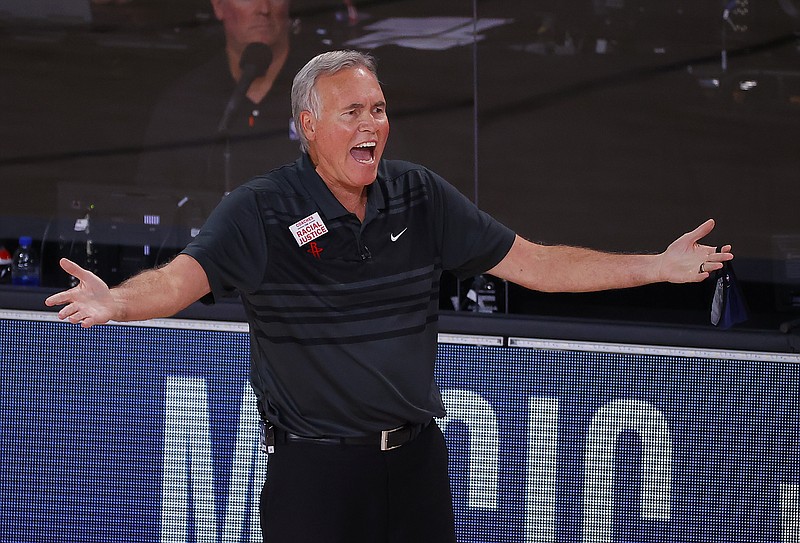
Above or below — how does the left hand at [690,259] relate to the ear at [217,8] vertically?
below

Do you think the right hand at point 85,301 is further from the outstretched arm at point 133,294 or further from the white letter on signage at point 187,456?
the white letter on signage at point 187,456

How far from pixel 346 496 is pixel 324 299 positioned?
463 millimetres

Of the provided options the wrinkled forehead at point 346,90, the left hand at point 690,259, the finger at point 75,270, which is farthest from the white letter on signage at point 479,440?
the finger at point 75,270

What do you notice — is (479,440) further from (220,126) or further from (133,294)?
(220,126)

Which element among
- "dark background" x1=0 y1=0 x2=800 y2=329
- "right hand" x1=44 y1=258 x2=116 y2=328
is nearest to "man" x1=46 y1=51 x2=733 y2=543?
"right hand" x1=44 y1=258 x2=116 y2=328

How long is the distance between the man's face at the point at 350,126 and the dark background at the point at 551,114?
2.25m

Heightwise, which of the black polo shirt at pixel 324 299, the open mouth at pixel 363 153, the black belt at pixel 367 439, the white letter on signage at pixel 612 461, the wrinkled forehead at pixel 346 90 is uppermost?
the wrinkled forehead at pixel 346 90

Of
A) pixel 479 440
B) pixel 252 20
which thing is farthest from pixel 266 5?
pixel 479 440

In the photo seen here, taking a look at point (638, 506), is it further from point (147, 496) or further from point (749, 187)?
point (749, 187)

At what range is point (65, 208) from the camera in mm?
5391

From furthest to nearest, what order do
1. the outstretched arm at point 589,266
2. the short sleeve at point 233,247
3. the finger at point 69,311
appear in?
the outstretched arm at point 589,266, the short sleeve at point 233,247, the finger at point 69,311

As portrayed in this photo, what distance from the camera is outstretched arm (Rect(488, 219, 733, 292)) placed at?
2.81 meters

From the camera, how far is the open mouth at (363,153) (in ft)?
8.91

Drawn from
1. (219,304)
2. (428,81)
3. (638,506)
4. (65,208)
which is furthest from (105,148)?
(638,506)
